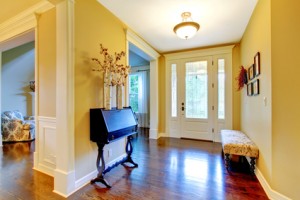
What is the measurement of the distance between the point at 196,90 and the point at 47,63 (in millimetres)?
3629

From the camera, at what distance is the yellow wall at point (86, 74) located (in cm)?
207

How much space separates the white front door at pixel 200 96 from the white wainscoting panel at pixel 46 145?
3.27m

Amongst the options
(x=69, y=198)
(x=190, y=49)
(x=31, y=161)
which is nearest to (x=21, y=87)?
(x=31, y=161)

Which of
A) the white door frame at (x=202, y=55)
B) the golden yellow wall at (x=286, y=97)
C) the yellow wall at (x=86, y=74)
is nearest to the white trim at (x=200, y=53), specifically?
the white door frame at (x=202, y=55)

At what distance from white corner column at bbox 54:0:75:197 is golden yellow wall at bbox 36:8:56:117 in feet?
1.52

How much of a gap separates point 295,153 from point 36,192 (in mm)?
3010

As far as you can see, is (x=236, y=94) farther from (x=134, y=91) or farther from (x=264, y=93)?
(x=134, y=91)

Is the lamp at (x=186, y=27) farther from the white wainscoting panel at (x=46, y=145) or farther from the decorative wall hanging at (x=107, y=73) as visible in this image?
the white wainscoting panel at (x=46, y=145)

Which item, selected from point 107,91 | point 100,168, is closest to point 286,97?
point 107,91

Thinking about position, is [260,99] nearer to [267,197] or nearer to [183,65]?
[267,197]

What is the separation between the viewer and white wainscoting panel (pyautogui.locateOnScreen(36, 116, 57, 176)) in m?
2.39

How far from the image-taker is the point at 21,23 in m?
2.80

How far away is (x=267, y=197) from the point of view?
6.23 feet

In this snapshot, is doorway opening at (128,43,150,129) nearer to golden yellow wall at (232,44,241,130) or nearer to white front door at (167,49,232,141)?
white front door at (167,49,232,141)
